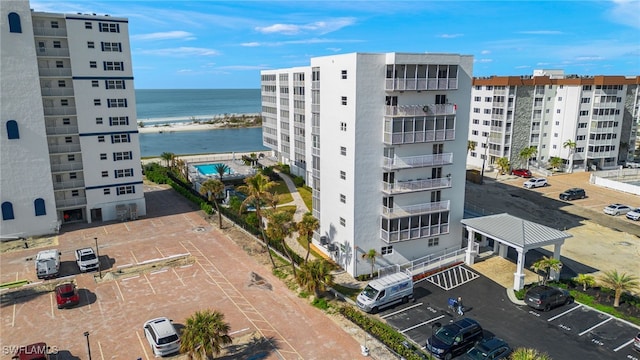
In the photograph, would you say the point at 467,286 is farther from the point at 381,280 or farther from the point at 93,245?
the point at 93,245

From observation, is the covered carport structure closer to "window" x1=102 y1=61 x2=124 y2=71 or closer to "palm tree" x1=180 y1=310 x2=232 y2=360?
"palm tree" x1=180 y1=310 x2=232 y2=360

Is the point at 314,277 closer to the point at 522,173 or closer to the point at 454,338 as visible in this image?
the point at 454,338

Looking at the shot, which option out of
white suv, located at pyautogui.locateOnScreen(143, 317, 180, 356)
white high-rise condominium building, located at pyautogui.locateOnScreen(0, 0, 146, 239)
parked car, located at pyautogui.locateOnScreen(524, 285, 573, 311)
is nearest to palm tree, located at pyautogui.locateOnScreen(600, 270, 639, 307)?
parked car, located at pyautogui.locateOnScreen(524, 285, 573, 311)

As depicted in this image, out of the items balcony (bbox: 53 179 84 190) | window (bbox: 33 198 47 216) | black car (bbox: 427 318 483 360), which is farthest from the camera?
balcony (bbox: 53 179 84 190)

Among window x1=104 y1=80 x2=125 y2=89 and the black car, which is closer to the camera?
the black car

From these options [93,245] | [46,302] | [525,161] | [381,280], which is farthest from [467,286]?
[525,161]

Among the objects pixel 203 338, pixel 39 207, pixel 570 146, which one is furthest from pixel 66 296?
pixel 570 146
